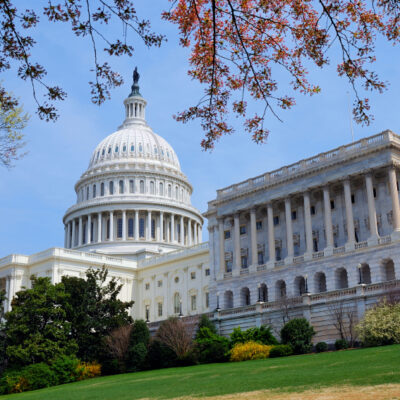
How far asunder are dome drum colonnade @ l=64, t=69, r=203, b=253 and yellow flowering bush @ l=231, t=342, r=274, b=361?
70131 millimetres

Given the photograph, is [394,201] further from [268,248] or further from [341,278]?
[268,248]

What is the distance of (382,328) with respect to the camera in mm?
45625

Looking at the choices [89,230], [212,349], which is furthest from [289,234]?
[89,230]

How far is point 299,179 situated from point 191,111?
62.4 m

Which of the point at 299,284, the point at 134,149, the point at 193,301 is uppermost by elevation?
the point at 134,149

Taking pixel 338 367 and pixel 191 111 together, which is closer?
pixel 191 111

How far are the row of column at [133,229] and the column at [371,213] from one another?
200 ft

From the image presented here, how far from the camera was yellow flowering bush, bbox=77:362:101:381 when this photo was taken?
5607 cm

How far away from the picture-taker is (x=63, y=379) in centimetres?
5438

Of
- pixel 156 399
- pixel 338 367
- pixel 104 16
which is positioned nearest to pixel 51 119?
pixel 104 16

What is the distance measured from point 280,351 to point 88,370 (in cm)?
1789

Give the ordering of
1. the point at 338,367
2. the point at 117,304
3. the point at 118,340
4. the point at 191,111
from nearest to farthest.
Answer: the point at 191,111
the point at 338,367
the point at 118,340
the point at 117,304

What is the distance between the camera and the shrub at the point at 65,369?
54312 millimetres

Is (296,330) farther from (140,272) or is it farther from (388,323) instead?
(140,272)
